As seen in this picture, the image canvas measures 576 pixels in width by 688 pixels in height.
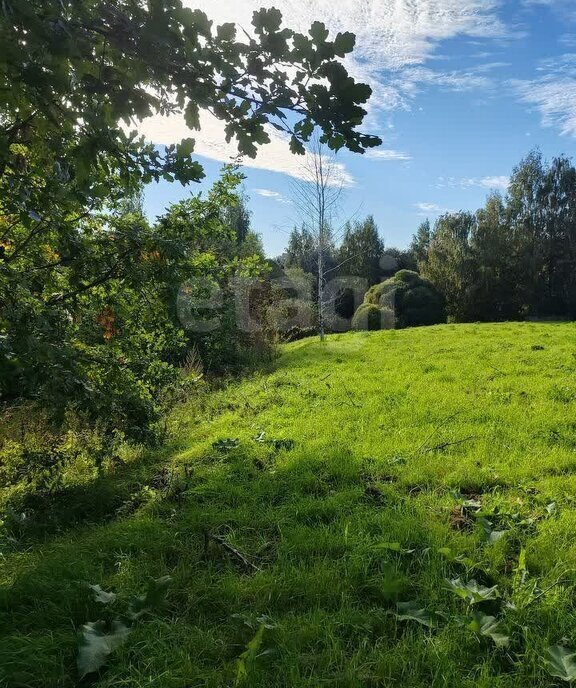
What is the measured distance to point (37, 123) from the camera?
2.35m

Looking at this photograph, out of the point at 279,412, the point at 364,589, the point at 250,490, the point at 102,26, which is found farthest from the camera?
the point at 279,412

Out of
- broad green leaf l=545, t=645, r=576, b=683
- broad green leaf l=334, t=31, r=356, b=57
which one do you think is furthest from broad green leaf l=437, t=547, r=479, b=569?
broad green leaf l=334, t=31, r=356, b=57

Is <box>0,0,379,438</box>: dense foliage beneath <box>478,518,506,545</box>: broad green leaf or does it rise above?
above

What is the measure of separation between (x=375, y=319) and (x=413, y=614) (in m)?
23.1

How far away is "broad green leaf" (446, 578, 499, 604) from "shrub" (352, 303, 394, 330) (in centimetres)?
2263

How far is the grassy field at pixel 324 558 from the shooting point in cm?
222

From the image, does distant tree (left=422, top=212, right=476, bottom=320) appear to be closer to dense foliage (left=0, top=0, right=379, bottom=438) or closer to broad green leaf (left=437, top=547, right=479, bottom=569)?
dense foliage (left=0, top=0, right=379, bottom=438)

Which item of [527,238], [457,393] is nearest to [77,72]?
[457,393]

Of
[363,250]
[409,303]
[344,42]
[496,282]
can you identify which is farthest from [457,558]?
[363,250]

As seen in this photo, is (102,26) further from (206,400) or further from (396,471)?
(206,400)

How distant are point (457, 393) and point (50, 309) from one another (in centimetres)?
566

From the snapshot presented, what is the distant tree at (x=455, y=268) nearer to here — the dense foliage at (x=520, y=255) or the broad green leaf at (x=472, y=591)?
the dense foliage at (x=520, y=255)

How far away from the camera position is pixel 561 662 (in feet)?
6.75

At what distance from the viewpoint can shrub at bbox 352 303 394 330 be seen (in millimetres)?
24891
